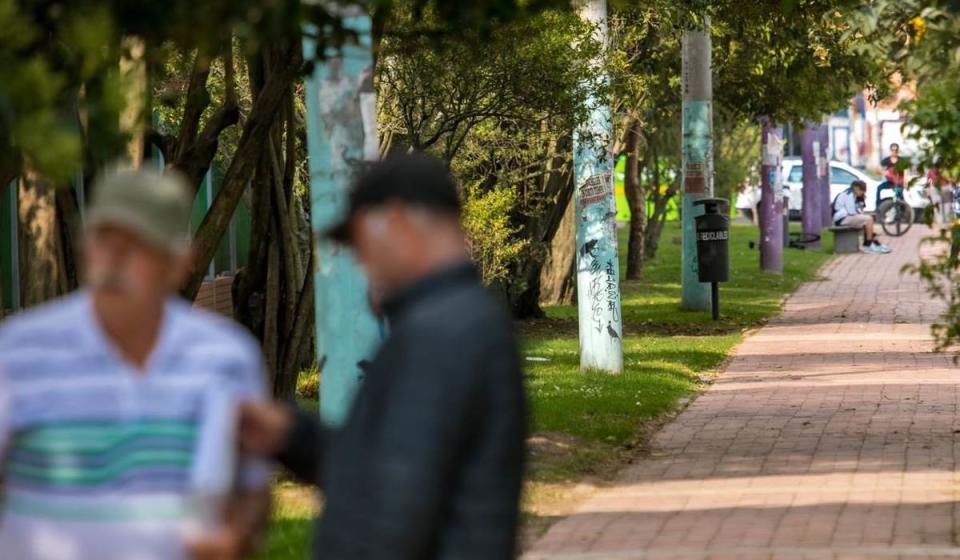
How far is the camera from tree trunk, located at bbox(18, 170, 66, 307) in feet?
36.5

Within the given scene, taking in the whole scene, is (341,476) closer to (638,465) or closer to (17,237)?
(638,465)

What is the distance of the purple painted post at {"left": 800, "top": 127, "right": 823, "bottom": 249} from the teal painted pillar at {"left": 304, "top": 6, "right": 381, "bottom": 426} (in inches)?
1304

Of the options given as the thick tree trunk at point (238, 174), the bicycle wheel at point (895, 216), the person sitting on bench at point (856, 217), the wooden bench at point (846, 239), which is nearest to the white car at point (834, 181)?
the bicycle wheel at point (895, 216)

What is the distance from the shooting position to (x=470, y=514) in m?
3.87

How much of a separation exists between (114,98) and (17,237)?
12.7 meters

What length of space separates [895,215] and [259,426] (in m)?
41.6

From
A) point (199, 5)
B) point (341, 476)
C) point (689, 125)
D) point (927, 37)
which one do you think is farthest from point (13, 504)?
point (689, 125)

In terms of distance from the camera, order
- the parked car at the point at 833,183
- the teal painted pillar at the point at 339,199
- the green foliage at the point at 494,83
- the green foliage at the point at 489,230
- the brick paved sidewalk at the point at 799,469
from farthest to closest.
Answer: the parked car at the point at 833,183 < the green foliage at the point at 489,230 < the green foliage at the point at 494,83 < the brick paved sidewalk at the point at 799,469 < the teal painted pillar at the point at 339,199

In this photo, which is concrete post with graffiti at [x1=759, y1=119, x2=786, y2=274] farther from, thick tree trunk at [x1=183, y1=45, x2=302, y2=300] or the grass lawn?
thick tree trunk at [x1=183, y1=45, x2=302, y2=300]

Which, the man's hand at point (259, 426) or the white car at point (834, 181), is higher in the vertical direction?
the white car at point (834, 181)

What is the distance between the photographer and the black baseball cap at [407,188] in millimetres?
3900

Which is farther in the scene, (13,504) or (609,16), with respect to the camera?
(609,16)

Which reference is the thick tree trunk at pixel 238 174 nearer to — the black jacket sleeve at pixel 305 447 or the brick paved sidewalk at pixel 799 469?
the brick paved sidewalk at pixel 799 469

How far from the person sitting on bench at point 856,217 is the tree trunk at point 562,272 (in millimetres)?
13809
